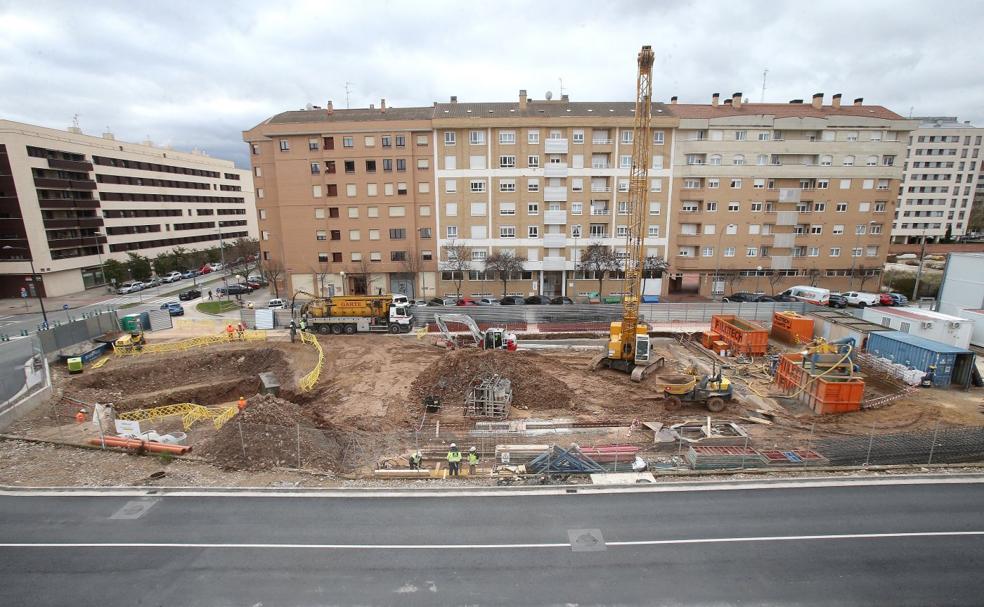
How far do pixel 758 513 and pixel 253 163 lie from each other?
5186 cm

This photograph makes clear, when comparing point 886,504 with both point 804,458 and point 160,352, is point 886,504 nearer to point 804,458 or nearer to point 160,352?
point 804,458

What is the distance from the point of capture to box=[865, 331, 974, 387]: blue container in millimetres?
23234

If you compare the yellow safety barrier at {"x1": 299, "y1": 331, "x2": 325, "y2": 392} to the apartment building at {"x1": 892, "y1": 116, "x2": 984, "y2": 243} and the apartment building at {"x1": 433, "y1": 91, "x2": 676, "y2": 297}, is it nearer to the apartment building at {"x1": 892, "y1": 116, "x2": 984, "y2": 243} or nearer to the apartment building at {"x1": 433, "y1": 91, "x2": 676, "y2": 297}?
the apartment building at {"x1": 433, "y1": 91, "x2": 676, "y2": 297}

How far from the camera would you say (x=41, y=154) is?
5131cm

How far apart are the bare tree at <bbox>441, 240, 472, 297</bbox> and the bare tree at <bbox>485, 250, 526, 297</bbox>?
2085 millimetres

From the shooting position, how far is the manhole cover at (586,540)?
11469 millimetres

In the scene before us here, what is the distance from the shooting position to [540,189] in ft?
150

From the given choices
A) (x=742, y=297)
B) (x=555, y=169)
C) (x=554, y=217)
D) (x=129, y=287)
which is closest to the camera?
(x=742, y=297)

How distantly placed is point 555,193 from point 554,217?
233 centimetres

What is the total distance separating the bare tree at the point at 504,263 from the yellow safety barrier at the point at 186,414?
27.2m

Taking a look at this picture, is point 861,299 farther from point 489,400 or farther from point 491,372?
point 489,400

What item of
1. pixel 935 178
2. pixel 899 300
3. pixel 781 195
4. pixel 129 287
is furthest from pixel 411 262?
pixel 935 178

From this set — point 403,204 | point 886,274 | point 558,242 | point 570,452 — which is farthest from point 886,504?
point 886,274

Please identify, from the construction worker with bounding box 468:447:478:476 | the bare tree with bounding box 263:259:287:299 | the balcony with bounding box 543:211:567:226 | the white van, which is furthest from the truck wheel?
the bare tree with bounding box 263:259:287:299
